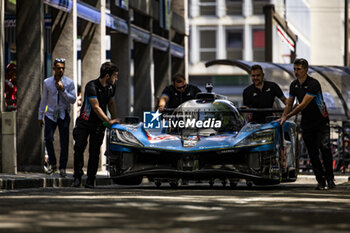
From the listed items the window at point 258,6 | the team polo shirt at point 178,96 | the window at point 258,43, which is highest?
the window at point 258,6

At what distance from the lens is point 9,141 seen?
1647 centimetres

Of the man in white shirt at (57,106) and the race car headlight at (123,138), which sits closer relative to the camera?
the race car headlight at (123,138)

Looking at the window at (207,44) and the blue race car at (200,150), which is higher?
→ the window at (207,44)

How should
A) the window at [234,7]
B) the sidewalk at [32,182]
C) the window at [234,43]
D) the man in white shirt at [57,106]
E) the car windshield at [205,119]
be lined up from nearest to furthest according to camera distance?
the sidewalk at [32,182] → the car windshield at [205,119] → the man in white shirt at [57,106] → the window at [234,7] → the window at [234,43]

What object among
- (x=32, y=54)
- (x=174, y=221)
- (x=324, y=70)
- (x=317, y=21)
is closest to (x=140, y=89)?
(x=324, y=70)

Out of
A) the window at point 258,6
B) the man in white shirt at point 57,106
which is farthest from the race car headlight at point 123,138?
the window at point 258,6

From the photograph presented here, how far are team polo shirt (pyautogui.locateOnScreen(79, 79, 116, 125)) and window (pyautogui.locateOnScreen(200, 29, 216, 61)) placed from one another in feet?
182

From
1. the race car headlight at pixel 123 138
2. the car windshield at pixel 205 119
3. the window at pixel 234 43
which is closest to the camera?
the race car headlight at pixel 123 138

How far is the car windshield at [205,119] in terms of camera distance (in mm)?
14141

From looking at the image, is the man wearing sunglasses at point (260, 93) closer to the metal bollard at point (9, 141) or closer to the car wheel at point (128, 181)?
the car wheel at point (128, 181)

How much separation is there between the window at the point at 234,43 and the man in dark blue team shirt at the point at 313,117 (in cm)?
5501

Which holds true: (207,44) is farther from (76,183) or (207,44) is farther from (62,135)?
(76,183)

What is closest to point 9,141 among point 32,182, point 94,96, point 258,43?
point 32,182

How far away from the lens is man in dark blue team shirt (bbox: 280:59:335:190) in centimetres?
1464
